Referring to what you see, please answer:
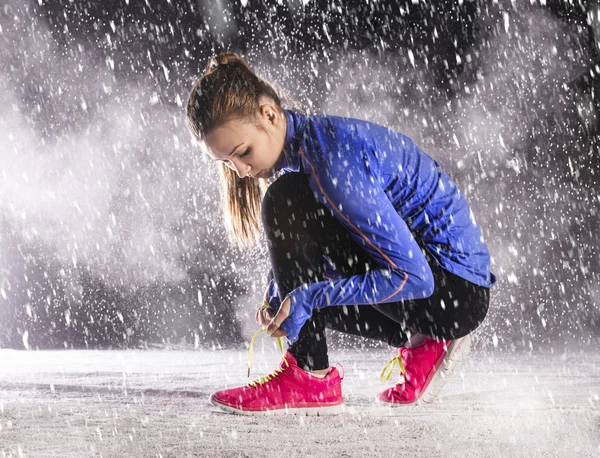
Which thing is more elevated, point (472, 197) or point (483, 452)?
point (483, 452)

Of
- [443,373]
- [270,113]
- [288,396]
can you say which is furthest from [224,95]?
[443,373]

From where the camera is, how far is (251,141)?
107 centimetres

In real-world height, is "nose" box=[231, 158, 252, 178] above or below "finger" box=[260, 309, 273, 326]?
above

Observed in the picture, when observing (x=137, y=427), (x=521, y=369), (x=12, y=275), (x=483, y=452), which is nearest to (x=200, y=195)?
(x=12, y=275)

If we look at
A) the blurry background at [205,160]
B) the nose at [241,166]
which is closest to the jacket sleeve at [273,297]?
the nose at [241,166]

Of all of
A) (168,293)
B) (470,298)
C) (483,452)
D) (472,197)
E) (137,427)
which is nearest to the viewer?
(483,452)

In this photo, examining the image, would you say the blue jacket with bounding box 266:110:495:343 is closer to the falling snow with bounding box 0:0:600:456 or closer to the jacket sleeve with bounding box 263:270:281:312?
the jacket sleeve with bounding box 263:270:281:312

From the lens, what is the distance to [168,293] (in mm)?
3223

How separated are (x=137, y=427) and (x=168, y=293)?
2345mm

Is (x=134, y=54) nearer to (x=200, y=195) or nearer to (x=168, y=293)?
(x=200, y=195)

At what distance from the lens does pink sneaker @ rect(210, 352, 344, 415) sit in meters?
1.07

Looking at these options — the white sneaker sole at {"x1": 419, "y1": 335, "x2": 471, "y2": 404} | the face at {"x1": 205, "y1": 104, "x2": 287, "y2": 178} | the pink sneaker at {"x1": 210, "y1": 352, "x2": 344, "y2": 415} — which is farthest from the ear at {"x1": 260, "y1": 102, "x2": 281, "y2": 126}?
the white sneaker sole at {"x1": 419, "y1": 335, "x2": 471, "y2": 404}

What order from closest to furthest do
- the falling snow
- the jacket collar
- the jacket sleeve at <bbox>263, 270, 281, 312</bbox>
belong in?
1. the jacket collar
2. the jacket sleeve at <bbox>263, 270, 281, 312</bbox>
3. the falling snow

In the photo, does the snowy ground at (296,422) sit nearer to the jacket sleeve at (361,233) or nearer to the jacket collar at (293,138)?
the jacket sleeve at (361,233)
